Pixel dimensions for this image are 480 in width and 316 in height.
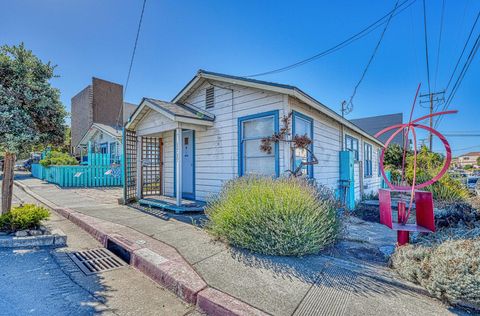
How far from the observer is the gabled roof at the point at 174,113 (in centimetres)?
645

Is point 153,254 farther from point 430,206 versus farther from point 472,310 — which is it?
point 430,206

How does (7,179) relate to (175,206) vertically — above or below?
above

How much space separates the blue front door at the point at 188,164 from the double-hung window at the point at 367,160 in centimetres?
929

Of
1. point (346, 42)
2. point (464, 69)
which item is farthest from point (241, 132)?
point (464, 69)

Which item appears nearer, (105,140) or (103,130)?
(103,130)

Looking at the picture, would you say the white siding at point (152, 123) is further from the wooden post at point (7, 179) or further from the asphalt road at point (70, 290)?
the asphalt road at point (70, 290)

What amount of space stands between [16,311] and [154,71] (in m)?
9.95

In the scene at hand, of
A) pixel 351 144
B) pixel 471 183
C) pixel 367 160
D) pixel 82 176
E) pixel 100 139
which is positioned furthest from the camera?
pixel 100 139

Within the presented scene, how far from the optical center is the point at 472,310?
2170 millimetres

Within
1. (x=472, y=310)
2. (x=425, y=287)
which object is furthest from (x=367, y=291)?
(x=472, y=310)

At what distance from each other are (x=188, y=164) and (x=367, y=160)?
10250 mm

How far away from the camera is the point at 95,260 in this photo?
3.73 metres

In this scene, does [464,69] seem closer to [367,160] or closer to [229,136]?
[367,160]

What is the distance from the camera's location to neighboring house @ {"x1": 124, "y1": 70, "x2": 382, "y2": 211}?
605cm
